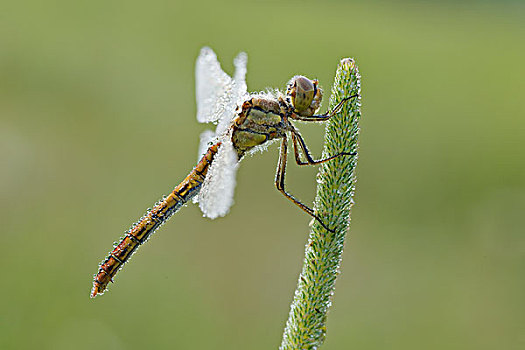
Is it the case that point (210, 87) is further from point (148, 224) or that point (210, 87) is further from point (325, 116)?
point (325, 116)

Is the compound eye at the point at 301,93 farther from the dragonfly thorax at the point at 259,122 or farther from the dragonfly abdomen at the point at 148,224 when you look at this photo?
the dragonfly abdomen at the point at 148,224

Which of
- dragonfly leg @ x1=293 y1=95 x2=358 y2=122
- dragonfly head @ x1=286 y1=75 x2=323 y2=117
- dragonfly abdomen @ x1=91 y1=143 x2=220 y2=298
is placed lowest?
dragonfly abdomen @ x1=91 y1=143 x2=220 y2=298

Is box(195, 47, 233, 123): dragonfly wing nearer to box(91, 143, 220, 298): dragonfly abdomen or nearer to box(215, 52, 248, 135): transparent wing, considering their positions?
box(215, 52, 248, 135): transparent wing

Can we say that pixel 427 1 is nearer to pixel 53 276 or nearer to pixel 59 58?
pixel 59 58

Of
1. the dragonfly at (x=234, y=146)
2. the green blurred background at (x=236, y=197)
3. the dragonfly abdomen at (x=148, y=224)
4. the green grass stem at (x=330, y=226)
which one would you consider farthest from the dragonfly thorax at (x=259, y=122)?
the green blurred background at (x=236, y=197)

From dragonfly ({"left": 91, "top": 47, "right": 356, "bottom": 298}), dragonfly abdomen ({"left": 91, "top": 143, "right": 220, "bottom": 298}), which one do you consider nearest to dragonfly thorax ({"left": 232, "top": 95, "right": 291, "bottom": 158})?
dragonfly ({"left": 91, "top": 47, "right": 356, "bottom": 298})

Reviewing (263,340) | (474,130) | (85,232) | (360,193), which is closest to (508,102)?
(474,130)

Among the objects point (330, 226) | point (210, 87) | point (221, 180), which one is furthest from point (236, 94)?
point (330, 226)
